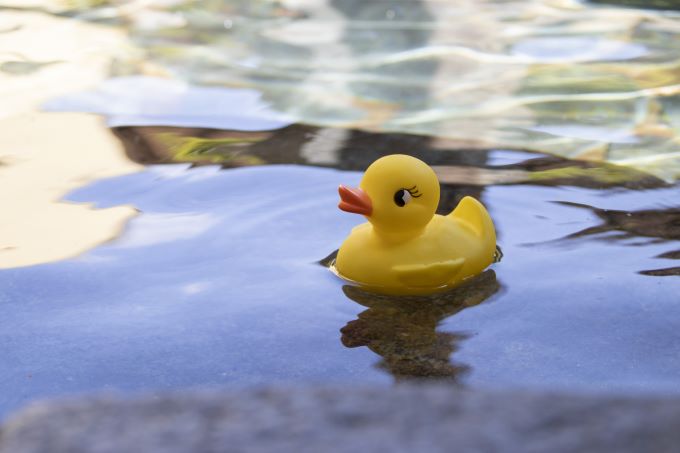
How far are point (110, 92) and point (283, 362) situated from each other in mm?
3735

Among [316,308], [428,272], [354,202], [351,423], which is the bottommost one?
[316,308]

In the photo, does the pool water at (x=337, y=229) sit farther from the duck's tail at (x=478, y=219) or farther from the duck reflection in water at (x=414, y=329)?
the duck's tail at (x=478, y=219)

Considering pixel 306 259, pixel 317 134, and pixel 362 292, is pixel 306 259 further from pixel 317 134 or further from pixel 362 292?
pixel 317 134

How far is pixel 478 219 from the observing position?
3.64 m

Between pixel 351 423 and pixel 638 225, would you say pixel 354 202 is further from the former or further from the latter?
pixel 351 423

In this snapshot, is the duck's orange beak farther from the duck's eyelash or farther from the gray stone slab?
the gray stone slab

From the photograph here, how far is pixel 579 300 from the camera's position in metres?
3.60

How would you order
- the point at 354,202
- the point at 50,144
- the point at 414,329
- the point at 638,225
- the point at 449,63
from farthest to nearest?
the point at 449,63, the point at 50,144, the point at 638,225, the point at 354,202, the point at 414,329

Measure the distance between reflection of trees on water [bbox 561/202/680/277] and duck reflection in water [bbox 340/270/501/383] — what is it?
26.3 inches

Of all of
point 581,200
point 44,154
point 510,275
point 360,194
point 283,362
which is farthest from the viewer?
point 44,154

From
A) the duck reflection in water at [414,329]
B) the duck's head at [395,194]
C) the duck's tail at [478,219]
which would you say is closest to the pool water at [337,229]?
the duck reflection in water at [414,329]

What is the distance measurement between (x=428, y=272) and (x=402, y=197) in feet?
0.93

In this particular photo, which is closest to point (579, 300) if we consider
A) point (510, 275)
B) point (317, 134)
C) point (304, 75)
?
point (510, 275)

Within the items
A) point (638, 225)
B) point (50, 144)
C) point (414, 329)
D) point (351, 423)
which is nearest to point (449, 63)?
point (50, 144)
